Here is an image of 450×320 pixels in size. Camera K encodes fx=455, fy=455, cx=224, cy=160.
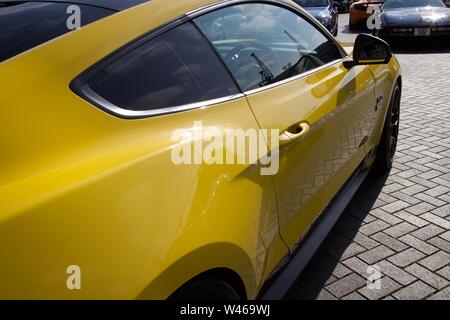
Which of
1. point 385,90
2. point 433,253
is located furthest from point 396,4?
point 433,253

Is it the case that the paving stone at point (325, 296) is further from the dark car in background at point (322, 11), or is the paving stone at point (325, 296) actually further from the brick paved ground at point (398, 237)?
the dark car in background at point (322, 11)

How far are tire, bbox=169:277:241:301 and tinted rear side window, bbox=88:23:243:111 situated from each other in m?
0.61

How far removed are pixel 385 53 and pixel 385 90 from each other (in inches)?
22.6

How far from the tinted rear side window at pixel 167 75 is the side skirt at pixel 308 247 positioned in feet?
2.86

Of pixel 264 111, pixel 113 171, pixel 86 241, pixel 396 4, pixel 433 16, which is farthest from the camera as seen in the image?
pixel 396 4

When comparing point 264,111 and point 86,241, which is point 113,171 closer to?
point 86,241

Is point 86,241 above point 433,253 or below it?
above

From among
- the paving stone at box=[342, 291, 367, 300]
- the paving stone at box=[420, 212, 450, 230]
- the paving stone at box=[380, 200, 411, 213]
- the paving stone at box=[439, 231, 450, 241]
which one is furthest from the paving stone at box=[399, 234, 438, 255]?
the paving stone at box=[342, 291, 367, 300]

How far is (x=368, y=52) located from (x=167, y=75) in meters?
1.86

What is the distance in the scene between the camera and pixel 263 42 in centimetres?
237

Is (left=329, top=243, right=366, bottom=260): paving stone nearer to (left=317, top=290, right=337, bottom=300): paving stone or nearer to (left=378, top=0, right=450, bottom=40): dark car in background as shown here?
(left=317, top=290, right=337, bottom=300): paving stone

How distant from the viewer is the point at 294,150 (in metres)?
1.97

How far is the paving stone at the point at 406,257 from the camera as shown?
2.81 m

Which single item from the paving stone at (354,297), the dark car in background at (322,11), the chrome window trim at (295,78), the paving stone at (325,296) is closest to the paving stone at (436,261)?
the paving stone at (354,297)
